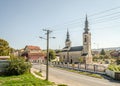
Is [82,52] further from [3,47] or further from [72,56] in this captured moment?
[3,47]

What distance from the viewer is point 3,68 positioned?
35.6 m

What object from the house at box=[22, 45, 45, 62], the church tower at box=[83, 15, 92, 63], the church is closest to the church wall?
the church

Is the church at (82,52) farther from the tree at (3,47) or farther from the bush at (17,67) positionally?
the bush at (17,67)

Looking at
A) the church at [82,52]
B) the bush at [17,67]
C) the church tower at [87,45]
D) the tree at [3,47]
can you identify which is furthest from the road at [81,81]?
the church tower at [87,45]

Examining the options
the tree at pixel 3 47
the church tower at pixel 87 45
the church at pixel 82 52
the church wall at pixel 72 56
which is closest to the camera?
the tree at pixel 3 47

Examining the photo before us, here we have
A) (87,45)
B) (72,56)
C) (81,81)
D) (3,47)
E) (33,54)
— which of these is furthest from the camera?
(33,54)

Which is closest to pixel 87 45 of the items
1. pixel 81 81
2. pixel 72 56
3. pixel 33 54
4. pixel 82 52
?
pixel 82 52

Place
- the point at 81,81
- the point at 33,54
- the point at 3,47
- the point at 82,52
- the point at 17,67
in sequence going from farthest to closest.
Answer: the point at 33,54 < the point at 82,52 < the point at 3,47 < the point at 17,67 < the point at 81,81

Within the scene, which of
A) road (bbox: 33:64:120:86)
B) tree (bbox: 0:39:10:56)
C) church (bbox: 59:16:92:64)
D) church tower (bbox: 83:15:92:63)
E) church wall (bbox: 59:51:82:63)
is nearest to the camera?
road (bbox: 33:64:120:86)

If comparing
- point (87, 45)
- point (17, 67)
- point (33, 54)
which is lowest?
point (17, 67)

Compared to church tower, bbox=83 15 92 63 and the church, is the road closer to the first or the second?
the church

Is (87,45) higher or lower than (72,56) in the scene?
higher

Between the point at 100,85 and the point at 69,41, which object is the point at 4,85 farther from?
the point at 69,41

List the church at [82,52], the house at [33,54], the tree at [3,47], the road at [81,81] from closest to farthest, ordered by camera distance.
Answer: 1. the road at [81,81]
2. the tree at [3,47]
3. the church at [82,52]
4. the house at [33,54]
